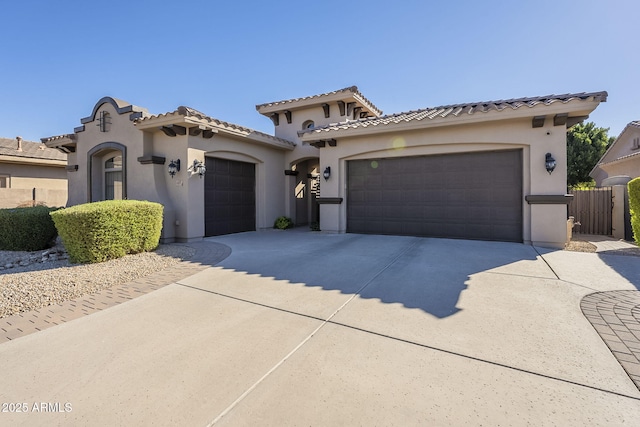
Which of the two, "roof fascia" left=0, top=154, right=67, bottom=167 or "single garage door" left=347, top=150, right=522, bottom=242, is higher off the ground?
"roof fascia" left=0, top=154, right=67, bottom=167

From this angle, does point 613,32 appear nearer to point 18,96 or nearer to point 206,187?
point 206,187

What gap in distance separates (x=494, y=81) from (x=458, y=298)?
8.77 metres

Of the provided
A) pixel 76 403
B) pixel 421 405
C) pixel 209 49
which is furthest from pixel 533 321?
pixel 209 49

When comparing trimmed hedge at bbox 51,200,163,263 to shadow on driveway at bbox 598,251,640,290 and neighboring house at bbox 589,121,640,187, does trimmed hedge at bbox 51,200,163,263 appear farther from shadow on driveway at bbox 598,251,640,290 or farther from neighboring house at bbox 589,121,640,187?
neighboring house at bbox 589,121,640,187

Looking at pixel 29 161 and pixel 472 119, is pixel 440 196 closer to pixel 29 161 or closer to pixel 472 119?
pixel 472 119

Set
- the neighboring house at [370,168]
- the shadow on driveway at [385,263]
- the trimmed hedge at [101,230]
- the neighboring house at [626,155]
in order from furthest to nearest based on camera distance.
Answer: the neighboring house at [626,155]
the neighboring house at [370,168]
the trimmed hedge at [101,230]
the shadow on driveway at [385,263]

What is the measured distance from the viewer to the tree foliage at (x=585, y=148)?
23.6 metres

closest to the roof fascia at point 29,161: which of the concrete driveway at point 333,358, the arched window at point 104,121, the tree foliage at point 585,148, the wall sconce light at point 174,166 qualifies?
the arched window at point 104,121

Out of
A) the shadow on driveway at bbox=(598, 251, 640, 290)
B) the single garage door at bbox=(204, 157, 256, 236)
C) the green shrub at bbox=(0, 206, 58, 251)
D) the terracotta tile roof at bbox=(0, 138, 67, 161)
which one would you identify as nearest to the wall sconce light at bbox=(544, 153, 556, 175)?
the shadow on driveway at bbox=(598, 251, 640, 290)

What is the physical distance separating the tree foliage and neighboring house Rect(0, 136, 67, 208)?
3638 centimetres

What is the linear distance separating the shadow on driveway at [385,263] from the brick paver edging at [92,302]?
83 centimetres

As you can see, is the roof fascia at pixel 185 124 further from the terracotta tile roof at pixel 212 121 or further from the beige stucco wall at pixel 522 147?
the beige stucco wall at pixel 522 147

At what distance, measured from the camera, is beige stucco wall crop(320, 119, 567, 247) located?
7.53 meters

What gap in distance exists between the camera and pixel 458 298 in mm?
3916
